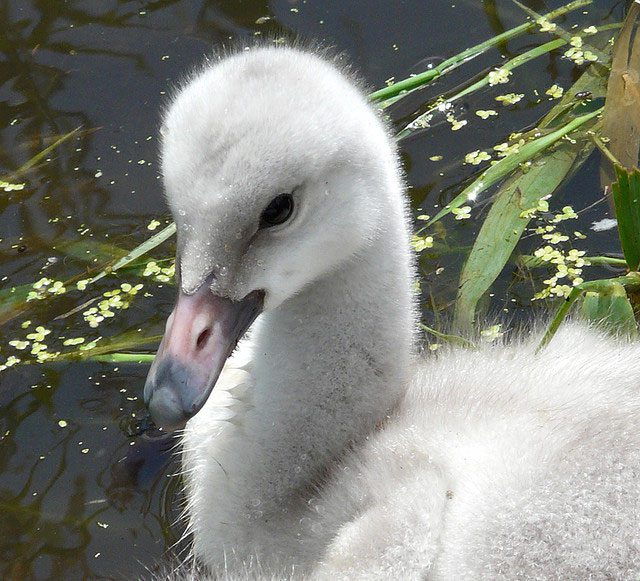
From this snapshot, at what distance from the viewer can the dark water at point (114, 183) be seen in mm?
3238

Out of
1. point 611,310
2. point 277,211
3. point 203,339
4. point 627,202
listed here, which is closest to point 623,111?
point 627,202

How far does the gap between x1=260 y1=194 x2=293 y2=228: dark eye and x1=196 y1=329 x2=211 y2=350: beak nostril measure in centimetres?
24

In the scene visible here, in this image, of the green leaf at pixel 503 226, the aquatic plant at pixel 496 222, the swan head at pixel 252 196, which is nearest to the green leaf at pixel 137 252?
the aquatic plant at pixel 496 222

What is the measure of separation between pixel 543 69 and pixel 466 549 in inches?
89.8

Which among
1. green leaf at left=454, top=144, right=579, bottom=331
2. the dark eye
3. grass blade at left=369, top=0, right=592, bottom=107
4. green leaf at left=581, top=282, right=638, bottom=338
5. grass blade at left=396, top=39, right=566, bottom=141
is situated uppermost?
the dark eye

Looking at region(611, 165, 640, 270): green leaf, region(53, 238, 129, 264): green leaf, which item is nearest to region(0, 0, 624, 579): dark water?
region(53, 238, 129, 264): green leaf

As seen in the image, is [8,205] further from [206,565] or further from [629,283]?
[629,283]

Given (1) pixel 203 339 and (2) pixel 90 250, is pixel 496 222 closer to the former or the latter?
(2) pixel 90 250

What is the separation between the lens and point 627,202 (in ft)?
11.2

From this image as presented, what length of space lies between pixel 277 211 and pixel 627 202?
3.97 ft

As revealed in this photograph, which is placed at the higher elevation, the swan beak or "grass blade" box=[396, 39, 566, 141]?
the swan beak

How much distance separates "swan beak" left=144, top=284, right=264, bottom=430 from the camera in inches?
95.7

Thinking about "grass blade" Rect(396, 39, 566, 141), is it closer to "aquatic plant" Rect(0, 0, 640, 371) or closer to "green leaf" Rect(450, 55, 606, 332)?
"aquatic plant" Rect(0, 0, 640, 371)

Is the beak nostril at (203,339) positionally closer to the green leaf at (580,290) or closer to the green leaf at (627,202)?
the green leaf at (580,290)
